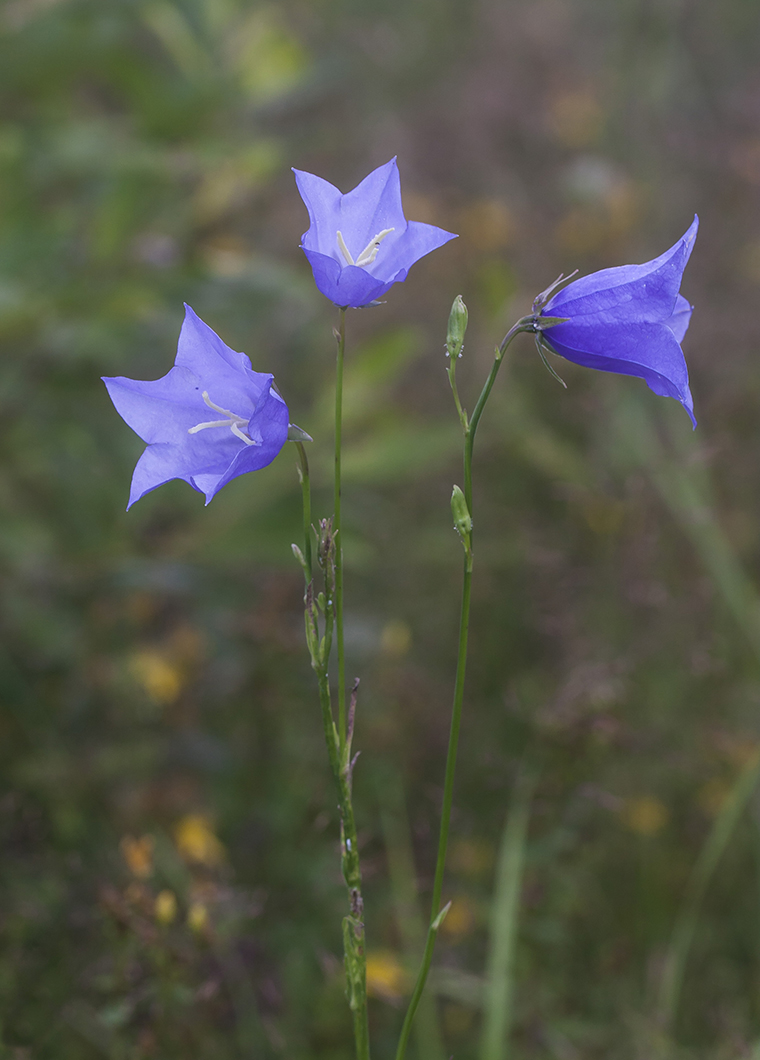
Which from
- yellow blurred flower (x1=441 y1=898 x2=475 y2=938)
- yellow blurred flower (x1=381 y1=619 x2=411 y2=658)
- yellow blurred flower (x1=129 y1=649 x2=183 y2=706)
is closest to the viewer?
yellow blurred flower (x1=441 y1=898 x2=475 y2=938)

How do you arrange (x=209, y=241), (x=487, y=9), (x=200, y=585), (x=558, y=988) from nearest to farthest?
(x=558, y=988), (x=200, y=585), (x=209, y=241), (x=487, y=9)

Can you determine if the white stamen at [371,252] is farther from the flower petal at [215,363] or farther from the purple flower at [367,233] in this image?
the flower petal at [215,363]

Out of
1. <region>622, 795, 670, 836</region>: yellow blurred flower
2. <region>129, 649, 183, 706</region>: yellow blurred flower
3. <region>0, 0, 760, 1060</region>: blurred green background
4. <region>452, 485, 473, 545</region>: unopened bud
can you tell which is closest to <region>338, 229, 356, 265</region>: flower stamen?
<region>452, 485, 473, 545</region>: unopened bud

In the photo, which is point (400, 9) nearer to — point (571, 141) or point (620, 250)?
point (571, 141)

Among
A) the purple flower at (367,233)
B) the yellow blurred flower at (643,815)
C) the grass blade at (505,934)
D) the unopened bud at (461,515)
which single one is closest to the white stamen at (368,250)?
the purple flower at (367,233)

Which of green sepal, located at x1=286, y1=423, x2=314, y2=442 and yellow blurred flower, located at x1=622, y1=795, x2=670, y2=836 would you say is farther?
yellow blurred flower, located at x1=622, y1=795, x2=670, y2=836

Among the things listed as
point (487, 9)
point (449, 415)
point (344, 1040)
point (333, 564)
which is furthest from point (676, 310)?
point (487, 9)

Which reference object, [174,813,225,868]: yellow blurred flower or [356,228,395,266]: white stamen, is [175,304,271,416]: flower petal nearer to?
[356,228,395,266]: white stamen
